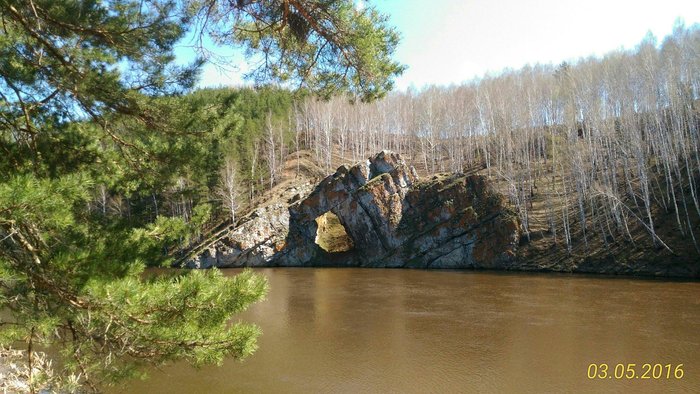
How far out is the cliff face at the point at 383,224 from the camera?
2814 cm

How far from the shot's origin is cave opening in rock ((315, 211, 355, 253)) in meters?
33.1

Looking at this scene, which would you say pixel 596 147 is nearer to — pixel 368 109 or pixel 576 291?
pixel 576 291

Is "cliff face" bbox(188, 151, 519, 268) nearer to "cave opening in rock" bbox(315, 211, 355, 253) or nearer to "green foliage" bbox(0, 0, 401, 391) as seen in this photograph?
"cave opening in rock" bbox(315, 211, 355, 253)

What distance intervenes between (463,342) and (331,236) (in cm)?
2506

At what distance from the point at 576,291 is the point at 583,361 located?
30.8 ft

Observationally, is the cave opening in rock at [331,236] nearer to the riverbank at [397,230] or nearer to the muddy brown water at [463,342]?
the riverbank at [397,230]

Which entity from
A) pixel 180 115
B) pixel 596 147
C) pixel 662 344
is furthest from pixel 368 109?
pixel 180 115

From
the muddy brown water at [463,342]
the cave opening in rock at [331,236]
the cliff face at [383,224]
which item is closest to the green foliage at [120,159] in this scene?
the muddy brown water at [463,342]

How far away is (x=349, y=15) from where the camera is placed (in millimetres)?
5031

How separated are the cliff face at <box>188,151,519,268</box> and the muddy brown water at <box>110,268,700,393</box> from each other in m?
10.6
